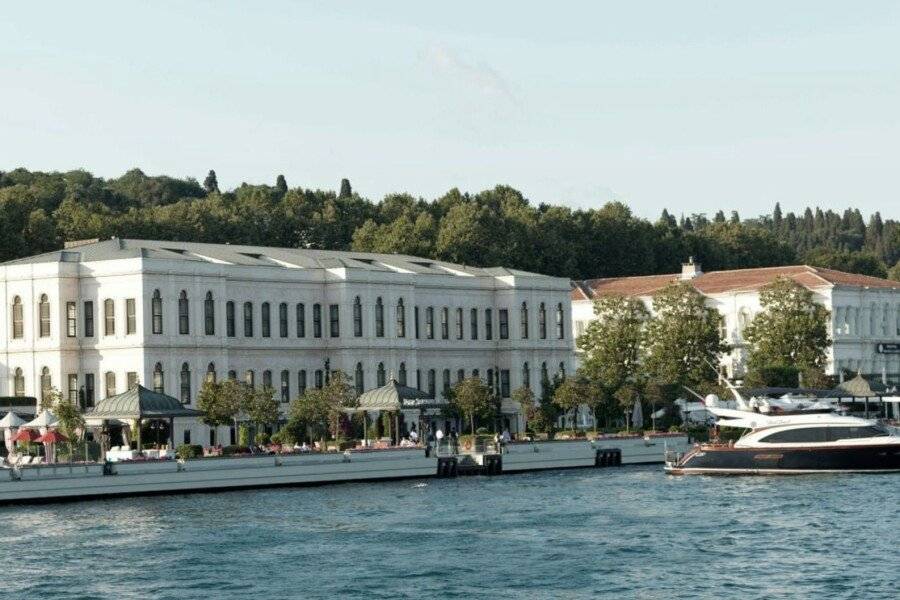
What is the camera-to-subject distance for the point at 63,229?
14325cm

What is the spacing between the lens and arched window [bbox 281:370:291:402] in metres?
119

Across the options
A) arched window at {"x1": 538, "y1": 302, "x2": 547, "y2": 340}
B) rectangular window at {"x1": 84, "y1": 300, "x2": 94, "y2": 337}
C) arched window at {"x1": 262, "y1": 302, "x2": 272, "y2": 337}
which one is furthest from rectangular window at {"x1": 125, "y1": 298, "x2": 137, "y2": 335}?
arched window at {"x1": 538, "y1": 302, "x2": 547, "y2": 340}

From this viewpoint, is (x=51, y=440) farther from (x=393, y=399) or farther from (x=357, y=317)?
(x=357, y=317)

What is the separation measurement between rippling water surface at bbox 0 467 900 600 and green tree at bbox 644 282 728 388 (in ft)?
144

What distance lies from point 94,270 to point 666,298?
150ft

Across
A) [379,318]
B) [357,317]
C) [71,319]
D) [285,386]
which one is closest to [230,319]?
[285,386]

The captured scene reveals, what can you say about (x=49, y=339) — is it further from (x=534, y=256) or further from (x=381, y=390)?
(x=534, y=256)

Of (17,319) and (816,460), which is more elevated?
(17,319)

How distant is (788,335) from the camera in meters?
146

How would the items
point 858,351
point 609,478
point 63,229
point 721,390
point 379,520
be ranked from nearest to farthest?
point 379,520 → point 609,478 → point 721,390 → point 63,229 → point 858,351

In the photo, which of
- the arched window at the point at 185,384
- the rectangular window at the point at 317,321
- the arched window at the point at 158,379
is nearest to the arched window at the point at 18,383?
the arched window at the point at 158,379

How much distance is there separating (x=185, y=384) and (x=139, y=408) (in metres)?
15.3

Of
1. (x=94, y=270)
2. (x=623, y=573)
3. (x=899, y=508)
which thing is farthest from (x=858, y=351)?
(x=623, y=573)

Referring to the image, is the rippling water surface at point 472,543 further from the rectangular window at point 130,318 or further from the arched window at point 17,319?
the arched window at point 17,319
